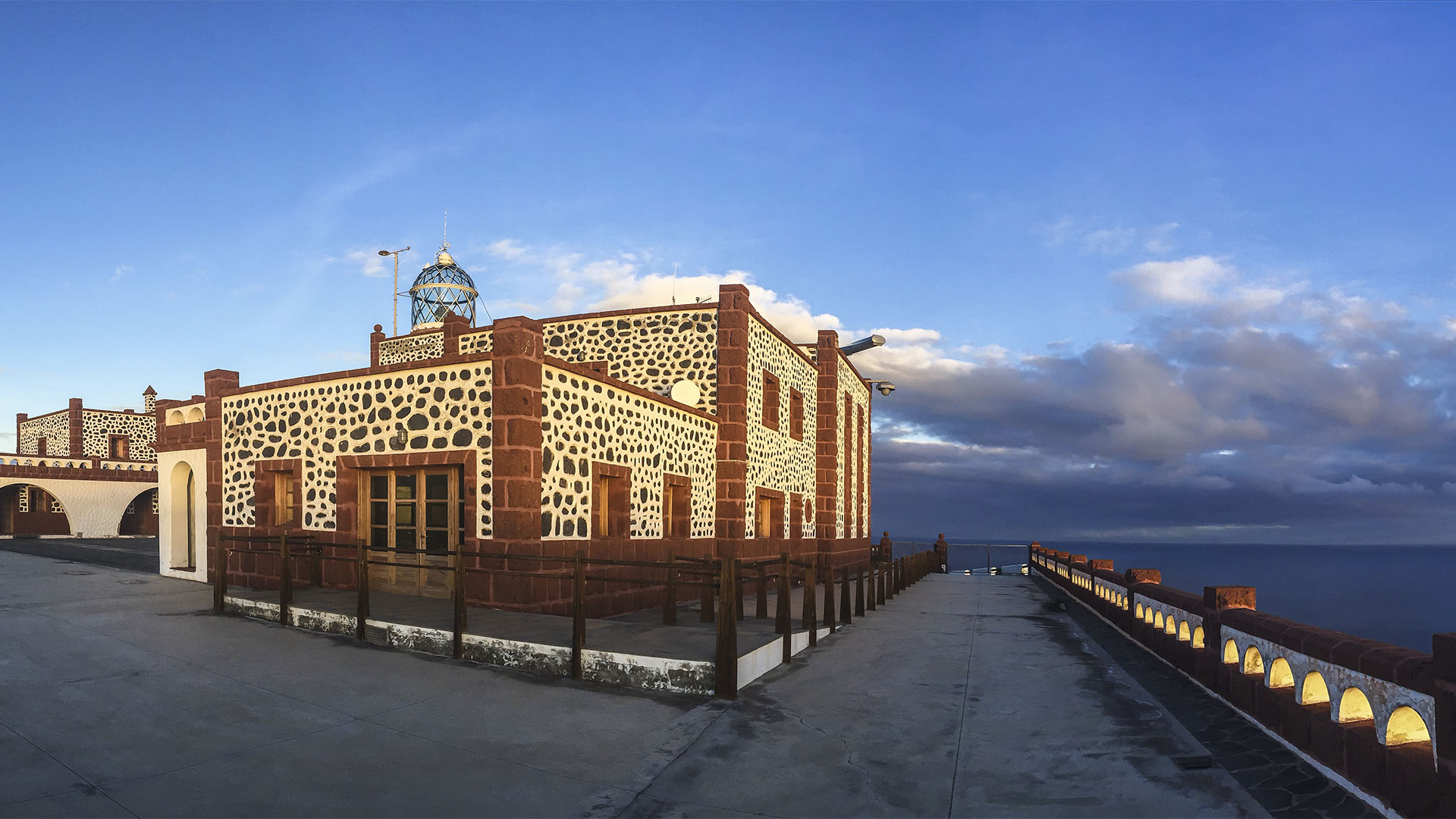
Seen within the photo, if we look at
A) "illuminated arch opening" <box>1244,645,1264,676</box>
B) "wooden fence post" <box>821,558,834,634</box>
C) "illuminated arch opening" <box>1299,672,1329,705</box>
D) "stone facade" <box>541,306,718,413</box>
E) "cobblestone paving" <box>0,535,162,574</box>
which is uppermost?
"stone facade" <box>541,306,718,413</box>

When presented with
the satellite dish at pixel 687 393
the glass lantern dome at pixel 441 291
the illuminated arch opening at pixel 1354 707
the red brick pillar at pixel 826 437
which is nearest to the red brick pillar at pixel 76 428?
the glass lantern dome at pixel 441 291

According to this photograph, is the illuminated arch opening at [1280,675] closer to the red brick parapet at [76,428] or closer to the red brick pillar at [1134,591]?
the red brick pillar at [1134,591]

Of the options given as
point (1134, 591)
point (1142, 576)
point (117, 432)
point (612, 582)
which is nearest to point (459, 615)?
point (612, 582)

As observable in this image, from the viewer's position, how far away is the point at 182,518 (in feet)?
53.4

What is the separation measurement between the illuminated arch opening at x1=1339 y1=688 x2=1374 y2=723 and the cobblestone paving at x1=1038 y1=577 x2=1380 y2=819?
0.40m

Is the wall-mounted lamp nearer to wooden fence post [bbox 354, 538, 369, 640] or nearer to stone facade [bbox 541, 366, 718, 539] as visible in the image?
stone facade [bbox 541, 366, 718, 539]

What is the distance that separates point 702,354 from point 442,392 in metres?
6.76

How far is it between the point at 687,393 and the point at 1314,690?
12.7 m

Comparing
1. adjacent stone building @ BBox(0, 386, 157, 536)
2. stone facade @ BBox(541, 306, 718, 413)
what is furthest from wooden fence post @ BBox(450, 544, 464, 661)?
adjacent stone building @ BBox(0, 386, 157, 536)

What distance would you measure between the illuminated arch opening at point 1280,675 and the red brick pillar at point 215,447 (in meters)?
15.0

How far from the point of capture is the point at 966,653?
10.4 m

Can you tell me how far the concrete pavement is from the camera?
189 inches

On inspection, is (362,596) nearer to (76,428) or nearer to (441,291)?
(441,291)

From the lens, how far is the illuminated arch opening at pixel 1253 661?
256 inches
